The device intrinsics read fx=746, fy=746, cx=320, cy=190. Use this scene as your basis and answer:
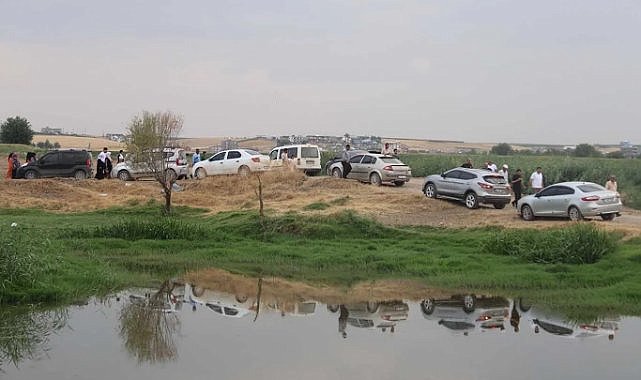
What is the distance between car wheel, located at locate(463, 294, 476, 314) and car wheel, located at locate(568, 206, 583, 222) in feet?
36.6

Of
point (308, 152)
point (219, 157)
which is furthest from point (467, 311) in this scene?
point (219, 157)

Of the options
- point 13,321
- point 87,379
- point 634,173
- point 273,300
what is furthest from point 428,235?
point 634,173

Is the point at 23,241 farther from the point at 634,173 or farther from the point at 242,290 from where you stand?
the point at 634,173

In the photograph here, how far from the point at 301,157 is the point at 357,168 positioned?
133 inches

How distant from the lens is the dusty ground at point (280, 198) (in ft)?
87.6

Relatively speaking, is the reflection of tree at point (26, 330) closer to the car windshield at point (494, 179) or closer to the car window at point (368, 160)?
the car windshield at point (494, 179)

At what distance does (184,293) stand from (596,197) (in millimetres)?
15225

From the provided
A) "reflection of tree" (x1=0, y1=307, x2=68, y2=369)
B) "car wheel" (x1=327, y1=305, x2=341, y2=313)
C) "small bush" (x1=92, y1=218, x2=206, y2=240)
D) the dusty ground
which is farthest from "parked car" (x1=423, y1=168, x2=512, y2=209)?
"reflection of tree" (x1=0, y1=307, x2=68, y2=369)

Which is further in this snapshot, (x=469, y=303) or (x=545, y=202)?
(x=545, y=202)

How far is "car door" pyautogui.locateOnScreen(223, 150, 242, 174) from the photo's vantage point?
38312 mm

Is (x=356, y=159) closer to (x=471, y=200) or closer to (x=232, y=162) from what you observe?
(x=232, y=162)

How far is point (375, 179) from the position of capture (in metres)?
36.7

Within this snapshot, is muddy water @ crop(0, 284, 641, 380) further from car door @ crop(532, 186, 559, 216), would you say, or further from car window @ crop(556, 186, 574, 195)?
car door @ crop(532, 186, 559, 216)

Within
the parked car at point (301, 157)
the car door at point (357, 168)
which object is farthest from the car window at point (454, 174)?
the parked car at point (301, 157)
